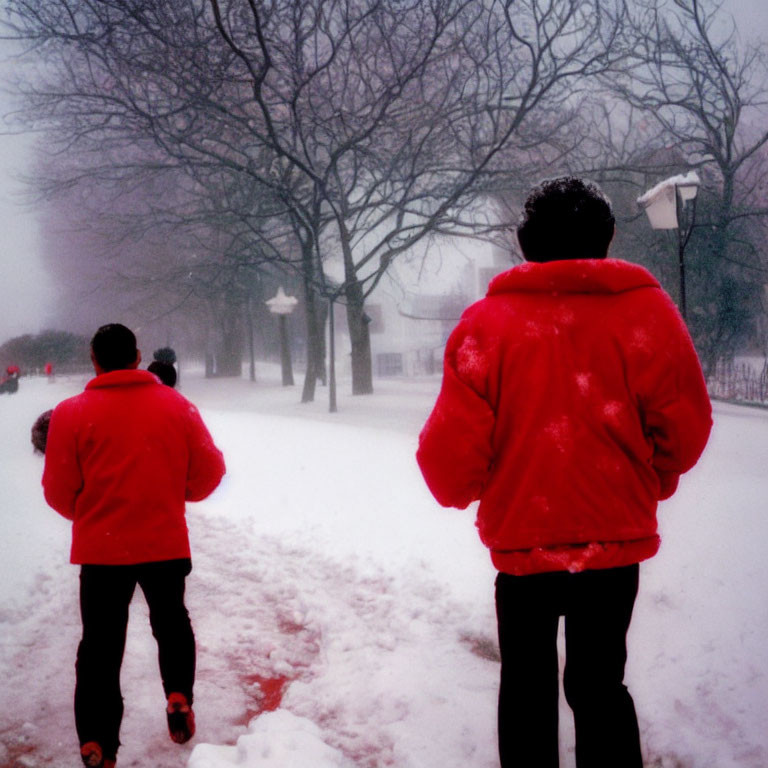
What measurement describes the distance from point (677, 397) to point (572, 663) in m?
0.70

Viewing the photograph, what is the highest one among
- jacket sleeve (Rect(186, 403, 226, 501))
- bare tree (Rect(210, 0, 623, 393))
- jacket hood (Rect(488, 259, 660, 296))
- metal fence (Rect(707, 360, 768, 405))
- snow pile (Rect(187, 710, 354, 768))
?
bare tree (Rect(210, 0, 623, 393))

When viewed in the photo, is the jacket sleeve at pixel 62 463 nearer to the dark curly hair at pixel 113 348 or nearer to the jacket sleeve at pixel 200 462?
the dark curly hair at pixel 113 348

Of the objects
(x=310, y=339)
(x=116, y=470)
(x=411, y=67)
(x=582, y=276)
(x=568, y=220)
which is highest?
(x=411, y=67)

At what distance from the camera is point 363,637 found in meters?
3.99

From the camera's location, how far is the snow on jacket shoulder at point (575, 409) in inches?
69.6

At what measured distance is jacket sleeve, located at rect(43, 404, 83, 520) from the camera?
2.55 metres

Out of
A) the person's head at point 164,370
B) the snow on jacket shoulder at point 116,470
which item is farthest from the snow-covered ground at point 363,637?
the person's head at point 164,370

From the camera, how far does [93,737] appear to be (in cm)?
263

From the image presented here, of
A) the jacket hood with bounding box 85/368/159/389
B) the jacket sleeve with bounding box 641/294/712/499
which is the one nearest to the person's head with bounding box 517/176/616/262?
the jacket sleeve with bounding box 641/294/712/499

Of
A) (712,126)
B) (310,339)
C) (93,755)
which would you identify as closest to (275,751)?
(93,755)

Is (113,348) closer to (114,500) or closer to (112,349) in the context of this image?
(112,349)

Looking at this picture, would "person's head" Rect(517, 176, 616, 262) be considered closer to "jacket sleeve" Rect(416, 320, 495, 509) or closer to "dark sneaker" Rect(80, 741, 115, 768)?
"jacket sleeve" Rect(416, 320, 495, 509)

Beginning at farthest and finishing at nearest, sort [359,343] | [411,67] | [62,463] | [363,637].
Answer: [359,343]
[411,67]
[363,637]
[62,463]

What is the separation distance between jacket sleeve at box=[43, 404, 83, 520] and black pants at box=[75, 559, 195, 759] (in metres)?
0.27
